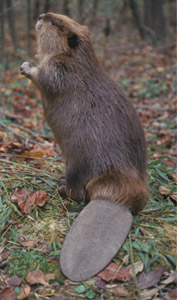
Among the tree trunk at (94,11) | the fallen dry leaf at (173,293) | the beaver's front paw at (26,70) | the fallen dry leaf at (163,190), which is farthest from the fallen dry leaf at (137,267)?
the tree trunk at (94,11)

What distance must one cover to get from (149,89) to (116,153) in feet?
13.4

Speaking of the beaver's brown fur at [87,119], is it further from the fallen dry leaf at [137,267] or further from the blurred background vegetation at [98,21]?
the blurred background vegetation at [98,21]

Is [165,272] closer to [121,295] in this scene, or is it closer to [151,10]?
[121,295]

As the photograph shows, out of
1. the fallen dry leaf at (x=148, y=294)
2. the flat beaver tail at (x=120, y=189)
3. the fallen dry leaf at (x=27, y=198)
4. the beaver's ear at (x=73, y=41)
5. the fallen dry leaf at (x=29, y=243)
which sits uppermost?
the beaver's ear at (x=73, y=41)

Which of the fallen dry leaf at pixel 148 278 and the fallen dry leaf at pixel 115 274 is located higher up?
the fallen dry leaf at pixel 115 274

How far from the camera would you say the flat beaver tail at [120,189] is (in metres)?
2.33

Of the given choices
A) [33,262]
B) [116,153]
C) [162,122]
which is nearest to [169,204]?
[116,153]

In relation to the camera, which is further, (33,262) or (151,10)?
(151,10)

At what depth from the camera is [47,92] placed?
8.91ft

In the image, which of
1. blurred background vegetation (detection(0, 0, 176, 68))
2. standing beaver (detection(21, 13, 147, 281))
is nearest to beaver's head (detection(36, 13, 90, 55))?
standing beaver (detection(21, 13, 147, 281))

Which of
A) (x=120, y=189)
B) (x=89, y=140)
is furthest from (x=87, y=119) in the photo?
(x=120, y=189)

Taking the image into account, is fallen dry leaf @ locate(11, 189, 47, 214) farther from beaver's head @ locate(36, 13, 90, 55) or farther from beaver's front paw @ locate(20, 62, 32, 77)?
beaver's head @ locate(36, 13, 90, 55)

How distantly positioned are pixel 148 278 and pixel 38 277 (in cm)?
62

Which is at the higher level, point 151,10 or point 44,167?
point 151,10
